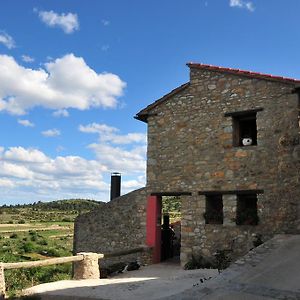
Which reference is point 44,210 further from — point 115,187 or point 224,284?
point 224,284

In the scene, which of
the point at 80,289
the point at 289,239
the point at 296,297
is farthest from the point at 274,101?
the point at 80,289

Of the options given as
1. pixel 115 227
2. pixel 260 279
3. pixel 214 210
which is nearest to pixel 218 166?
pixel 214 210

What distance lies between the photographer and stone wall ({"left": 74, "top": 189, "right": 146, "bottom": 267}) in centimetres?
1446

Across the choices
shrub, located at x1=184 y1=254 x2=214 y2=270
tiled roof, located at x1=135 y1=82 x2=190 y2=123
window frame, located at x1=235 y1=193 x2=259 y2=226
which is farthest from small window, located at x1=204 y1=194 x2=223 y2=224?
tiled roof, located at x1=135 y1=82 x2=190 y2=123

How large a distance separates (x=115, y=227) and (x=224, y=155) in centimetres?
493

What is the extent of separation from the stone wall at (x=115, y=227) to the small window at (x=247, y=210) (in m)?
3.44

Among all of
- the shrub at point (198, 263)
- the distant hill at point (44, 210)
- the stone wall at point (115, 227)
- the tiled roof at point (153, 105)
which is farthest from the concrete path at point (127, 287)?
the distant hill at point (44, 210)

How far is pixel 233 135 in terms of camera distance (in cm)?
1284

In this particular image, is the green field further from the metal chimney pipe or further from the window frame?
the window frame

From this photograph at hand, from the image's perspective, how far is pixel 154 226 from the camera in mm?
14164

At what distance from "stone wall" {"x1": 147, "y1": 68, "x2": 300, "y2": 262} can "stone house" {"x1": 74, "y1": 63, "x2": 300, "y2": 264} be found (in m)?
0.03

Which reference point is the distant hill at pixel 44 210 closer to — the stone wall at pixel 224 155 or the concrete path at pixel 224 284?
the stone wall at pixel 224 155

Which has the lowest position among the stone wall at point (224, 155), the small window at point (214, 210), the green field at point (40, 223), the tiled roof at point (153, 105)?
the green field at point (40, 223)

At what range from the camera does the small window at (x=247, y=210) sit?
12.1 m
